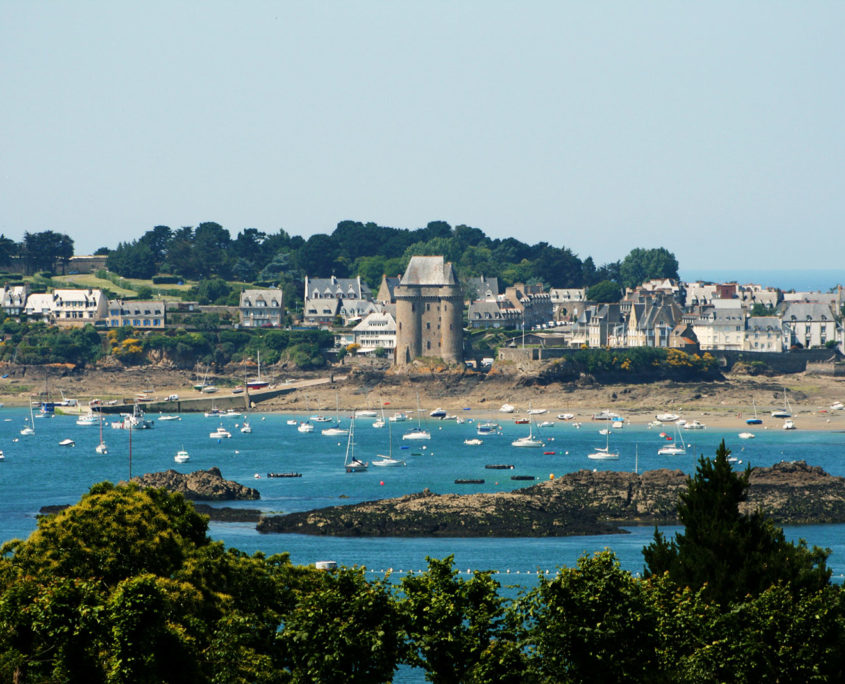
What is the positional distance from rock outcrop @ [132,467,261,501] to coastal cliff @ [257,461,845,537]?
7.08 meters

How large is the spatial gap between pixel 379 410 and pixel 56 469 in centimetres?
3529

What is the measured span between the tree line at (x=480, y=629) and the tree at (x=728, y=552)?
26 millimetres

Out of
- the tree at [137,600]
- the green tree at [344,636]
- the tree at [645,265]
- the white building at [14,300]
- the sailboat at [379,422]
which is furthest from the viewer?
the tree at [645,265]

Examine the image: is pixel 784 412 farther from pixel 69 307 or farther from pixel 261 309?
pixel 69 307

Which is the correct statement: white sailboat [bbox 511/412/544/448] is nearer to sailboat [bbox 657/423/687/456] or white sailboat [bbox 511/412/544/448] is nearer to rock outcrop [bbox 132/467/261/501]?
sailboat [bbox 657/423/687/456]

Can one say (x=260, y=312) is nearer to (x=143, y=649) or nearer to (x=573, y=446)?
(x=573, y=446)

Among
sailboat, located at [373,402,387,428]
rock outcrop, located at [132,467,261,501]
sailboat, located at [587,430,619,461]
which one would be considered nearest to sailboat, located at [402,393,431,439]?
sailboat, located at [373,402,387,428]

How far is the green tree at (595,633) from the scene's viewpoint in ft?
62.4

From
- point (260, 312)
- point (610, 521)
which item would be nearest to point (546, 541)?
point (610, 521)

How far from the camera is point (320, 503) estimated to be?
55719 millimetres

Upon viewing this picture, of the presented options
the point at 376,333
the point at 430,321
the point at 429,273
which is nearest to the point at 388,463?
the point at 430,321

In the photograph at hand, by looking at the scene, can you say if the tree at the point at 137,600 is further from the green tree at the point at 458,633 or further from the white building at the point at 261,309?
the white building at the point at 261,309

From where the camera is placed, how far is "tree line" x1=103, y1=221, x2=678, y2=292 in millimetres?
150500

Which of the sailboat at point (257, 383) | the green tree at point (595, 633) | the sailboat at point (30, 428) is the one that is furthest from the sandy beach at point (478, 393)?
the green tree at point (595, 633)
